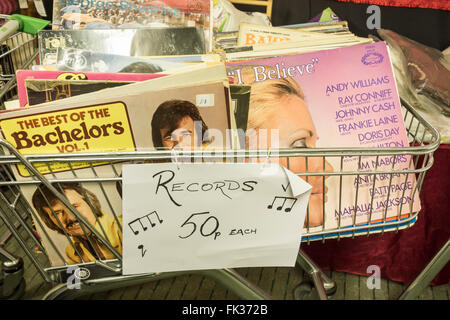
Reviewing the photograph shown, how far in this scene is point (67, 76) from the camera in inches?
28.6

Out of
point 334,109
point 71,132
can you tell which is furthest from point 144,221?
point 334,109

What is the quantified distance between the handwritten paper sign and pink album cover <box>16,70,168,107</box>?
155mm

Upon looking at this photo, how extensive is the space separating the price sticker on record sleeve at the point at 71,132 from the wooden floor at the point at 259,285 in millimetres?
741

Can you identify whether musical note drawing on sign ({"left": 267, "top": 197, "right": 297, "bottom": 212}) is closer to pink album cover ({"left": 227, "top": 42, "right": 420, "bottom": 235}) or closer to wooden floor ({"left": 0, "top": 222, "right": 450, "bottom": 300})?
pink album cover ({"left": 227, "top": 42, "right": 420, "bottom": 235})

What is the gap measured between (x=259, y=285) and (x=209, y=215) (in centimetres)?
70

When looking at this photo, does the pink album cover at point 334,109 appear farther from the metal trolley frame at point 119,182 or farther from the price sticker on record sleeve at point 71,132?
the price sticker on record sleeve at point 71,132

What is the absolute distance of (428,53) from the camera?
3.80 feet

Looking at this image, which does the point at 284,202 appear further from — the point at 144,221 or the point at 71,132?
the point at 71,132

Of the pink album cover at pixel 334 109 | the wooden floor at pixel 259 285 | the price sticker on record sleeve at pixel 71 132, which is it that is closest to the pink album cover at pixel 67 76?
the price sticker on record sleeve at pixel 71 132

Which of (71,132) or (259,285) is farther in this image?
(259,285)

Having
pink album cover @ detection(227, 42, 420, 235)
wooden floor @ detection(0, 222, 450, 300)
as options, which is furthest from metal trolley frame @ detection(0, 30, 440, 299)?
wooden floor @ detection(0, 222, 450, 300)

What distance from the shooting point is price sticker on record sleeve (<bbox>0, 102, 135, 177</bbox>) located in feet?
2.14

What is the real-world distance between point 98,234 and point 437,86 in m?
0.92

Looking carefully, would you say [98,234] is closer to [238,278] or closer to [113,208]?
[113,208]
